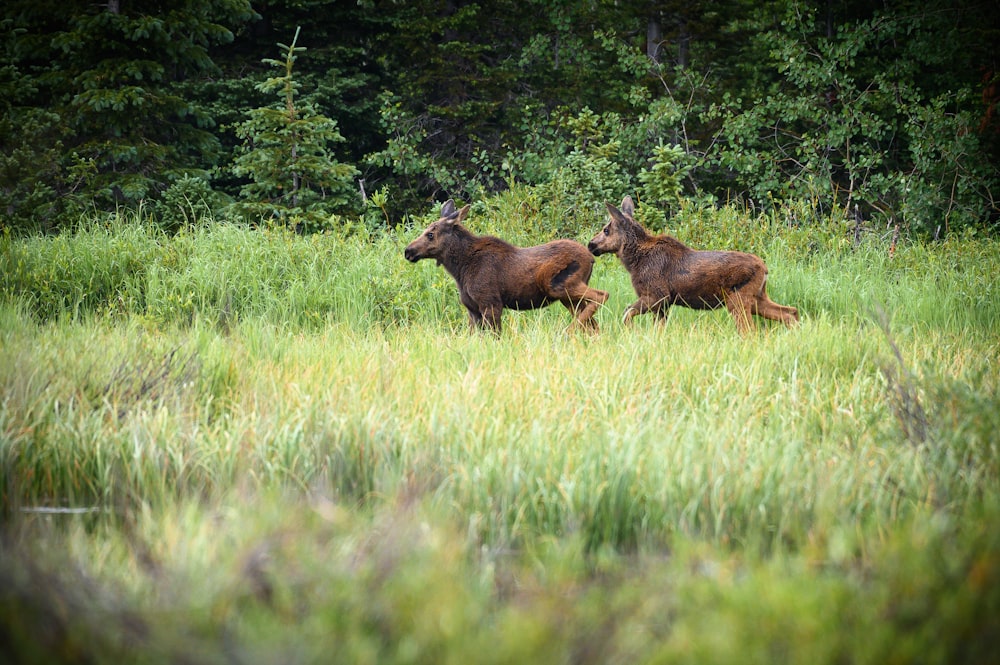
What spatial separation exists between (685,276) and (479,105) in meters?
11.7

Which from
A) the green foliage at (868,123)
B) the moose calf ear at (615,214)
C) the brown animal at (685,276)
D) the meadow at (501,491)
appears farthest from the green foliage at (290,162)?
the green foliage at (868,123)

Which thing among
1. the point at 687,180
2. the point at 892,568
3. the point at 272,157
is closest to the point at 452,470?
the point at 892,568

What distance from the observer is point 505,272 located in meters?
7.47

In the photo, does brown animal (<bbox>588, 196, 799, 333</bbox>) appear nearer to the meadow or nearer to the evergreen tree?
the meadow

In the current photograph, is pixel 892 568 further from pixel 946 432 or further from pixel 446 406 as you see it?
pixel 446 406

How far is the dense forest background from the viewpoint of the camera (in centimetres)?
1354

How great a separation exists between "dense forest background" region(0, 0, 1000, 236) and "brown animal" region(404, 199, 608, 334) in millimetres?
5013

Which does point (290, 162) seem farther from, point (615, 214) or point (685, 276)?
point (685, 276)

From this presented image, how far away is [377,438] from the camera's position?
4.06m

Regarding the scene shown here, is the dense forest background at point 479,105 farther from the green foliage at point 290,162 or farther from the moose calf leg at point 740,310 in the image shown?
the moose calf leg at point 740,310

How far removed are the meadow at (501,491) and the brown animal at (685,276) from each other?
252mm

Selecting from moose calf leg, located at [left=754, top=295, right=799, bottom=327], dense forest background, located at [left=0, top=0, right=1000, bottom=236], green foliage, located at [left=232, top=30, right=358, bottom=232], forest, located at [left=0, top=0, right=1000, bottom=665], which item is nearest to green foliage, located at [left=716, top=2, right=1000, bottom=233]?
dense forest background, located at [left=0, top=0, right=1000, bottom=236]

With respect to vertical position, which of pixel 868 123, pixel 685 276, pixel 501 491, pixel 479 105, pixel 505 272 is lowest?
pixel 501 491

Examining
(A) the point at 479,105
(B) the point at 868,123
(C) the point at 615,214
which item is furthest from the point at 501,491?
(B) the point at 868,123
